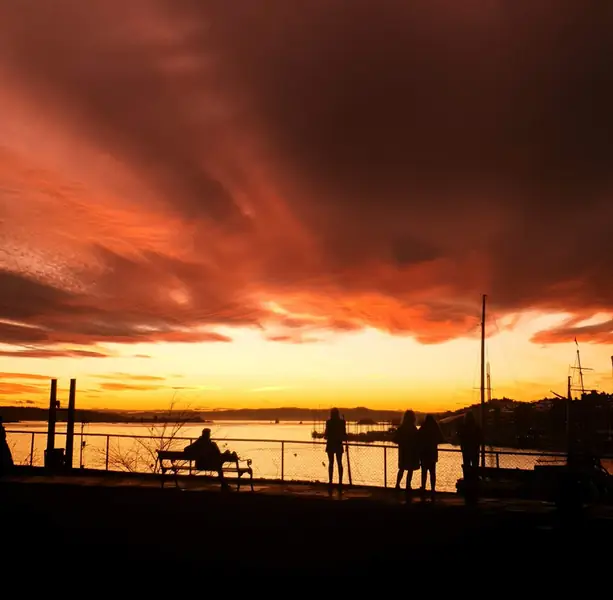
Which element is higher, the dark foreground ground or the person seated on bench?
the person seated on bench

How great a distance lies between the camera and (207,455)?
17969mm

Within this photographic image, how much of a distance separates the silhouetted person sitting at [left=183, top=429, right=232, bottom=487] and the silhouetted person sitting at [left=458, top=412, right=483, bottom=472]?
5.87 meters

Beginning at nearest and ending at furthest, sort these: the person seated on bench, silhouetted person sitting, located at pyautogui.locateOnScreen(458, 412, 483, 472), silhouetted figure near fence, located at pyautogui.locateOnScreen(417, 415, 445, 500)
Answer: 1. silhouetted figure near fence, located at pyautogui.locateOnScreen(417, 415, 445, 500)
2. the person seated on bench
3. silhouetted person sitting, located at pyautogui.locateOnScreen(458, 412, 483, 472)

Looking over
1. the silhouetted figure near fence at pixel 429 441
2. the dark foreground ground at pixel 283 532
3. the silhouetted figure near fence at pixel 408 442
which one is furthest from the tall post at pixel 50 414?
the silhouetted figure near fence at pixel 429 441

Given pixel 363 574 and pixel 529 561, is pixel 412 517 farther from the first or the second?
A: pixel 363 574

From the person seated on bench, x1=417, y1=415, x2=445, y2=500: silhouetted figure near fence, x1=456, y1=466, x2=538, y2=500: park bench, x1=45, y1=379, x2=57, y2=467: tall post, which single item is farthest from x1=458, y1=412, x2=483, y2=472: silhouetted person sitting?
x1=45, y1=379, x2=57, y2=467: tall post

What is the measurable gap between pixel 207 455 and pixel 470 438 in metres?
6.53

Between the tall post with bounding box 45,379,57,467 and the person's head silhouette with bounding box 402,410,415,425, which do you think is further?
the tall post with bounding box 45,379,57,467

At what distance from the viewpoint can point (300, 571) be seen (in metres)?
9.48

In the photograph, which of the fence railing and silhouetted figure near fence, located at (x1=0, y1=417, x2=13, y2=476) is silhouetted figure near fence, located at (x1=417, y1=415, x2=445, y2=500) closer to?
the fence railing

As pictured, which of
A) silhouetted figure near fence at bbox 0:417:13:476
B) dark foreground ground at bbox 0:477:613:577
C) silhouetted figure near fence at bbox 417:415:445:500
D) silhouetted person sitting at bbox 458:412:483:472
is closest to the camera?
dark foreground ground at bbox 0:477:613:577

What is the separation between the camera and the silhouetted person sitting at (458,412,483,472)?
18281 millimetres

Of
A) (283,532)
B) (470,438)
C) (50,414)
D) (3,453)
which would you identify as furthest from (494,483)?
(3,453)

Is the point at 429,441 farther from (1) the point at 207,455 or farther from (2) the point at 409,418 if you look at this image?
(1) the point at 207,455
